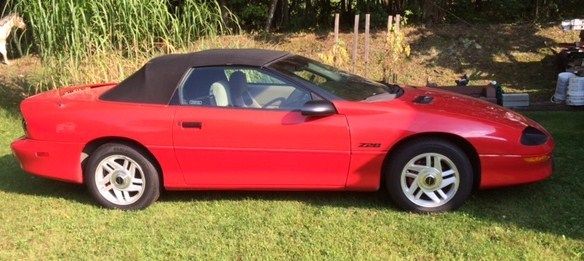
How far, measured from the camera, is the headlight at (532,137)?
13.9ft

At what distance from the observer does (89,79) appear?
289 inches

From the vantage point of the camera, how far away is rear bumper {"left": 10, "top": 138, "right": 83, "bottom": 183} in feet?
15.3

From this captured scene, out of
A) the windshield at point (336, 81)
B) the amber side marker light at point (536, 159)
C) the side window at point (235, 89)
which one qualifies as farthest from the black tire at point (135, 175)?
the amber side marker light at point (536, 159)

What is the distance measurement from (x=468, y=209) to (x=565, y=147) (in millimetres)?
2040

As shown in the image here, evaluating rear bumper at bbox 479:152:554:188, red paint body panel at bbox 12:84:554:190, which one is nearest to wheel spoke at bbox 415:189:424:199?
red paint body panel at bbox 12:84:554:190

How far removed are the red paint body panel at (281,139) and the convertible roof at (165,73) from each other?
0.29 ft

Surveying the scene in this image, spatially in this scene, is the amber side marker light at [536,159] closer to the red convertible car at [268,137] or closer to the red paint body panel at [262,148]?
the red convertible car at [268,137]

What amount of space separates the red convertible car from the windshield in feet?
0.06

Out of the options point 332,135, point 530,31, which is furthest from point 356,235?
point 530,31

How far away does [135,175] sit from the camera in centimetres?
465

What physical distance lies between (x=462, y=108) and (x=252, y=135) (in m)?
1.62

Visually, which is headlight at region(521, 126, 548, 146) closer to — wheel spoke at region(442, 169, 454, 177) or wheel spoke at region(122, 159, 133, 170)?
wheel spoke at region(442, 169, 454, 177)

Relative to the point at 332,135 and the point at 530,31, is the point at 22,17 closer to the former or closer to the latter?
the point at 332,135

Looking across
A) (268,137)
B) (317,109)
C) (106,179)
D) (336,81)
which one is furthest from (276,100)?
(106,179)
